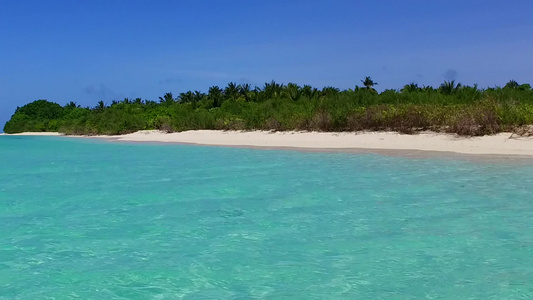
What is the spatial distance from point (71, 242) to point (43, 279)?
1.36m

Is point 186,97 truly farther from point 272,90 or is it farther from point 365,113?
point 365,113

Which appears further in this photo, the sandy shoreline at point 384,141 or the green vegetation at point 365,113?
the green vegetation at point 365,113

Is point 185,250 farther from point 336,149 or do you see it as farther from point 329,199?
point 336,149

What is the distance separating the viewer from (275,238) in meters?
6.13

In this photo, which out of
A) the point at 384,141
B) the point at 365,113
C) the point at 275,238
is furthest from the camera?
the point at 365,113

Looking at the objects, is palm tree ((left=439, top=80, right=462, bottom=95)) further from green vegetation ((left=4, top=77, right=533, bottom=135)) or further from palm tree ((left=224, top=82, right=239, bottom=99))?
palm tree ((left=224, top=82, right=239, bottom=99))

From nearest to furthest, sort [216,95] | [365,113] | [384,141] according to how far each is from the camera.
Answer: [384,141] < [365,113] < [216,95]

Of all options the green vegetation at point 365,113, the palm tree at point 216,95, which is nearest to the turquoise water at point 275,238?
the green vegetation at point 365,113

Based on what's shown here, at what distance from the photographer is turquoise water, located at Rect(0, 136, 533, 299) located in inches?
175

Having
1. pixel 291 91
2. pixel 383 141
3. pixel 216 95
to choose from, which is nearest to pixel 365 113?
pixel 383 141

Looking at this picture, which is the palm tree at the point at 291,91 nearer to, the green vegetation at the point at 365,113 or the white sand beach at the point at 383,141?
the green vegetation at the point at 365,113

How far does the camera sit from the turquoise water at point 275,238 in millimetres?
4445

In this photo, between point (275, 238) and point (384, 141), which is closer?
point (275, 238)

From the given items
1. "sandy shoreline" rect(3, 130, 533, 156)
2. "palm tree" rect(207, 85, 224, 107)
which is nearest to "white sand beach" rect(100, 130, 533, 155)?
"sandy shoreline" rect(3, 130, 533, 156)
